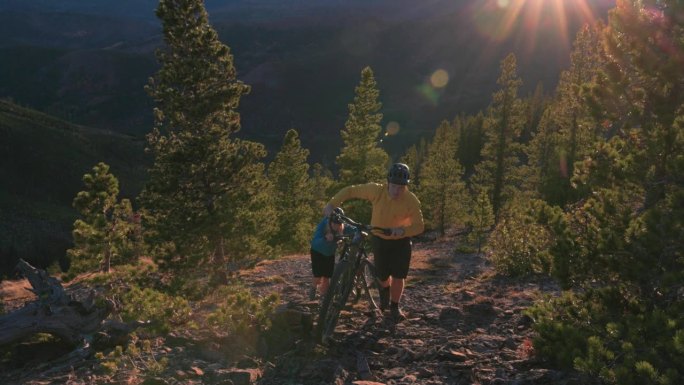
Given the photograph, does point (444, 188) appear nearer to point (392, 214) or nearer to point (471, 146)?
point (392, 214)

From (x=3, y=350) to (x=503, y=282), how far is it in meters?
10.5

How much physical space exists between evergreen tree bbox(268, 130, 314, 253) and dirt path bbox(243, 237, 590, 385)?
22914 mm

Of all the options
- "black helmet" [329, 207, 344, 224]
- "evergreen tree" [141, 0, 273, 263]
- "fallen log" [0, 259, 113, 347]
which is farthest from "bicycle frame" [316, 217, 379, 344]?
"evergreen tree" [141, 0, 273, 263]

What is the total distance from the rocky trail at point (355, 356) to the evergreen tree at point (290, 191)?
24.4 meters

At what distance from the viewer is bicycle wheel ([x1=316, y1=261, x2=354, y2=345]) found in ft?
21.6

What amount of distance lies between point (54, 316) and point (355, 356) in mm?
4279

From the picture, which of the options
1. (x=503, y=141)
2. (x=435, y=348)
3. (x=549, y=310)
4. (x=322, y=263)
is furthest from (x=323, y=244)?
(x=503, y=141)

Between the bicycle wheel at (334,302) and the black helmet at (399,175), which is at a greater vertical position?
the black helmet at (399,175)

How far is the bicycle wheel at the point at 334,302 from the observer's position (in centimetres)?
659

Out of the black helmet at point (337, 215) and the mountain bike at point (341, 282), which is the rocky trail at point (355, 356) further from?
the black helmet at point (337, 215)

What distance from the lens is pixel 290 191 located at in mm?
34031

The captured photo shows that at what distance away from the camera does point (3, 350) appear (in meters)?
6.34

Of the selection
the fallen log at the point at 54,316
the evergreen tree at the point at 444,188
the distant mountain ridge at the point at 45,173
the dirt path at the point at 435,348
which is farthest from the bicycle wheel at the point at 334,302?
the distant mountain ridge at the point at 45,173

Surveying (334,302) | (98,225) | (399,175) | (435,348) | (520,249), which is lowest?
(98,225)
